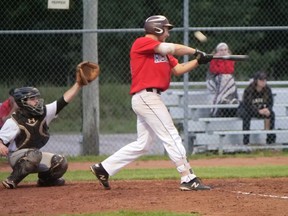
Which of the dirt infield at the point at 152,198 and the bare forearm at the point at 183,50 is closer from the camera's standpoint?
the dirt infield at the point at 152,198

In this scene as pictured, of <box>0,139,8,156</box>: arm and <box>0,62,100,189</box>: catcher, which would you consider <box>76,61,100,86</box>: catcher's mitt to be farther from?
<box>0,139,8,156</box>: arm

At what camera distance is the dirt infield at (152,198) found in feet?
29.3

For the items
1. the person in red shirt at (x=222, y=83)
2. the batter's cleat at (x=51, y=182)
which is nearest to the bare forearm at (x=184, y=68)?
the batter's cleat at (x=51, y=182)

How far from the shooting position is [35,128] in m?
11.0

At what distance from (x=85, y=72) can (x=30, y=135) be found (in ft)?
3.43

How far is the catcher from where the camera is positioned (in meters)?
10.9

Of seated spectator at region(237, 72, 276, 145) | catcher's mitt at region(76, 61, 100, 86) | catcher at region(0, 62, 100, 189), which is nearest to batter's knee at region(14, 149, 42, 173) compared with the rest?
catcher at region(0, 62, 100, 189)

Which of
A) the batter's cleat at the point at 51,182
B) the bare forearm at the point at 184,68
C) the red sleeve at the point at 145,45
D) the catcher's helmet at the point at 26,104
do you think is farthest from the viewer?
the batter's cleat at the point at 51,182

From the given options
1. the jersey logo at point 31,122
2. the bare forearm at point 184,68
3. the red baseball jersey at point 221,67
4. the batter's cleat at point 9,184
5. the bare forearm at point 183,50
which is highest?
the bare forearm at point 183,50

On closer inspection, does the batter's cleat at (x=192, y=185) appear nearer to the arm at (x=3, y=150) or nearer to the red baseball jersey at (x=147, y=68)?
the red baseball jersey at (x=147, y=68)

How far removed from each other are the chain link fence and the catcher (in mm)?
4262

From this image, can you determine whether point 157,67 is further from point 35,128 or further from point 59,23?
point 59,23

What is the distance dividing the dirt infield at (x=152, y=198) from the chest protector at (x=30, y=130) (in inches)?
22.6

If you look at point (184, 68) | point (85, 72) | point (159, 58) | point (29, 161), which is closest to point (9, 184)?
point (29, 161)
